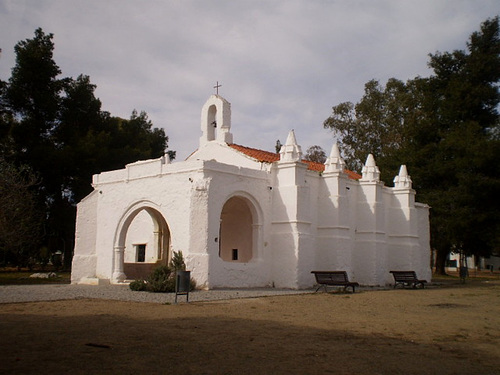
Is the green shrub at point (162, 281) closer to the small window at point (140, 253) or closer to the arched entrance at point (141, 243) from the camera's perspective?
the arched entrance at point (141, 243)

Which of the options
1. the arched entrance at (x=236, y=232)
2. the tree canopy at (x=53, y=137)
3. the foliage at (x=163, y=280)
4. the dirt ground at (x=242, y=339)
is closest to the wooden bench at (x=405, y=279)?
the arched entrance at (x=236, y=232)

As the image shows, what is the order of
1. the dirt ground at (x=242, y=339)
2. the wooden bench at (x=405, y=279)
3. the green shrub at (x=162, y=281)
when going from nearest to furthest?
1. the dirt ground at (x=242, y=339)
2. the green shrub at (x=162, y=281)
3. the wooden bench at (x=405, y=279)

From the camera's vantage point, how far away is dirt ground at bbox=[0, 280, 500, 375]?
20.7ft

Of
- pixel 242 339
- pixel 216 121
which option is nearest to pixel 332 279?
pixel 216 121

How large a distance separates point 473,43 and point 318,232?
21.1 metres

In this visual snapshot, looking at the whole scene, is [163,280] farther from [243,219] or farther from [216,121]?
[216,121]

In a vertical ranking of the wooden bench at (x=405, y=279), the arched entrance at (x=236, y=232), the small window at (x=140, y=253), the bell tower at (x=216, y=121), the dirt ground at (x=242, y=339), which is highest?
the bell tower at (x=216, y=121)

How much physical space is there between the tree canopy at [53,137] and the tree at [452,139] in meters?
18.9

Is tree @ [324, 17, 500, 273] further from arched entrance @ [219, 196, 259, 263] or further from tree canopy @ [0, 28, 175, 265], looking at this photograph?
tree canopy @ [0, 28, 175, 265]

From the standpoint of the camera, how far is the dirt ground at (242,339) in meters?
6.31

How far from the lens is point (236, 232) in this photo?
24.3 m

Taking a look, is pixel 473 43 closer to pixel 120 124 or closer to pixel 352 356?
pixel 120 124

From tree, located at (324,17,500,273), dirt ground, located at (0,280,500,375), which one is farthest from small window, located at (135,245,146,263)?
tree, located at (324,17,500,273)

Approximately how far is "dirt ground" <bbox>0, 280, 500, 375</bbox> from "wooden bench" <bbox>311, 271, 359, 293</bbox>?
5.23 meters
